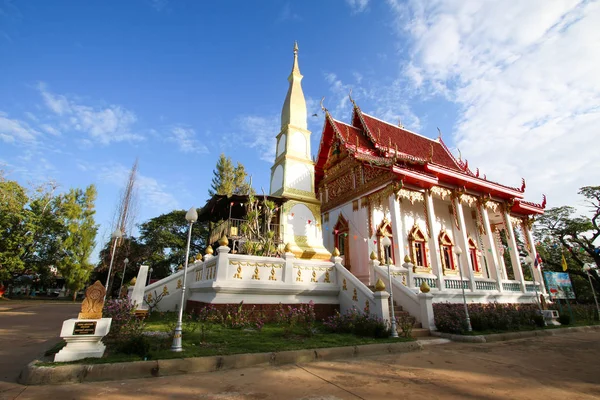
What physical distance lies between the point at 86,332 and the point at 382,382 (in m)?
4.36

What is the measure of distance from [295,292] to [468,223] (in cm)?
1346

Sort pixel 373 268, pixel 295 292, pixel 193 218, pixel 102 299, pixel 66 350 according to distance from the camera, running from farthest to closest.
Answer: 1. pixel 373 268
2. pixel 295 292
3. pixel 193 218
4. pixel 102 299
5. pixel 66 350

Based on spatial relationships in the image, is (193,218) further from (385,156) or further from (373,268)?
(385,156)

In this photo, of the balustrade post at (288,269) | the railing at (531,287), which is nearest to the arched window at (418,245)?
the railing at (531,287)

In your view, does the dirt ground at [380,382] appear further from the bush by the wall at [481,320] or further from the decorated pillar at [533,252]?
the decorated pillar at [533,252]

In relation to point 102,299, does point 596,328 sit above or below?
below

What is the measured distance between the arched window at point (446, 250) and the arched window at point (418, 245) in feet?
4.69

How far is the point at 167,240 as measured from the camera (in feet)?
110

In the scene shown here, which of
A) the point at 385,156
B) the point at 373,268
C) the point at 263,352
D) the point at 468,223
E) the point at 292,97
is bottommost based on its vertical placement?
the point at 263,352

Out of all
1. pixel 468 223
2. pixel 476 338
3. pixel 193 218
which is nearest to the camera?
pixel 193 218

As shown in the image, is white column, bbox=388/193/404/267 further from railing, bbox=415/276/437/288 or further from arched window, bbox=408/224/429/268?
arched window, bbox=408/224/429/268

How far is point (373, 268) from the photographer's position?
35.3ft

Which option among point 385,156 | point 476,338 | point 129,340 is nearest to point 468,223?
point 385,156

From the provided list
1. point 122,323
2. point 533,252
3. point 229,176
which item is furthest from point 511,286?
point 229,176
